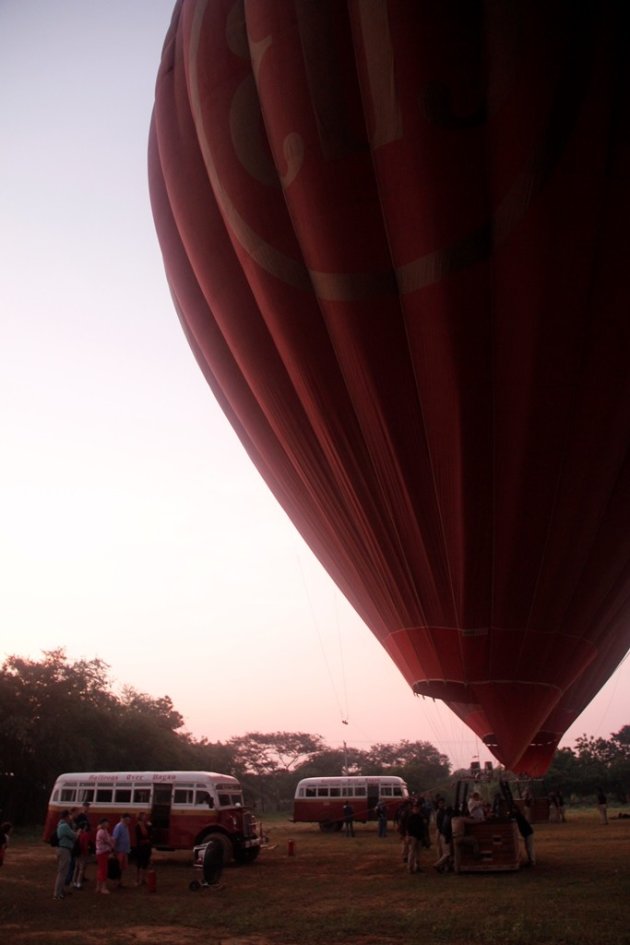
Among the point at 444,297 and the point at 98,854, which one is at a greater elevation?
the point at 444,297

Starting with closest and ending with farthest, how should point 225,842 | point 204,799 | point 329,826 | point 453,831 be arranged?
point 453,831, point 225,842, point 204,799, point 329,826

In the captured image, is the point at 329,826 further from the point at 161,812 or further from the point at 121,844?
the point at 121,844

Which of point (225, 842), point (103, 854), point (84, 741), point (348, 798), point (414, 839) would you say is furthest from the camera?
point (84, 741)

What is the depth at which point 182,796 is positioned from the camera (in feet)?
58.9

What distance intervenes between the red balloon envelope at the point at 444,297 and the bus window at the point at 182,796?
8.26 metres

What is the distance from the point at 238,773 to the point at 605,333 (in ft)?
225

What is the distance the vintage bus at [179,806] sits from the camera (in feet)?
56.7

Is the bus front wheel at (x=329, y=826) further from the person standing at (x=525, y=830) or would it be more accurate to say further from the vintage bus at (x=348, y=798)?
the person standing at (x=525, y=830)

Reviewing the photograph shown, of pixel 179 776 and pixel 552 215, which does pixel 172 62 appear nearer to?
pixel 552 215

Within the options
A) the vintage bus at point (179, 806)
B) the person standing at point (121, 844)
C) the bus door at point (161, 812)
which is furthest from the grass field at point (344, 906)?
the bus door at point (161, 812)

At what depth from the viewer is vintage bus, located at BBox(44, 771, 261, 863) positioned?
17297mm

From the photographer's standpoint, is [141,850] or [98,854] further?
[141,850]

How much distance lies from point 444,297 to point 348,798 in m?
23.5

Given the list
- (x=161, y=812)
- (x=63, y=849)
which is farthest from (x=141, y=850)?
(x=161, y=812)
